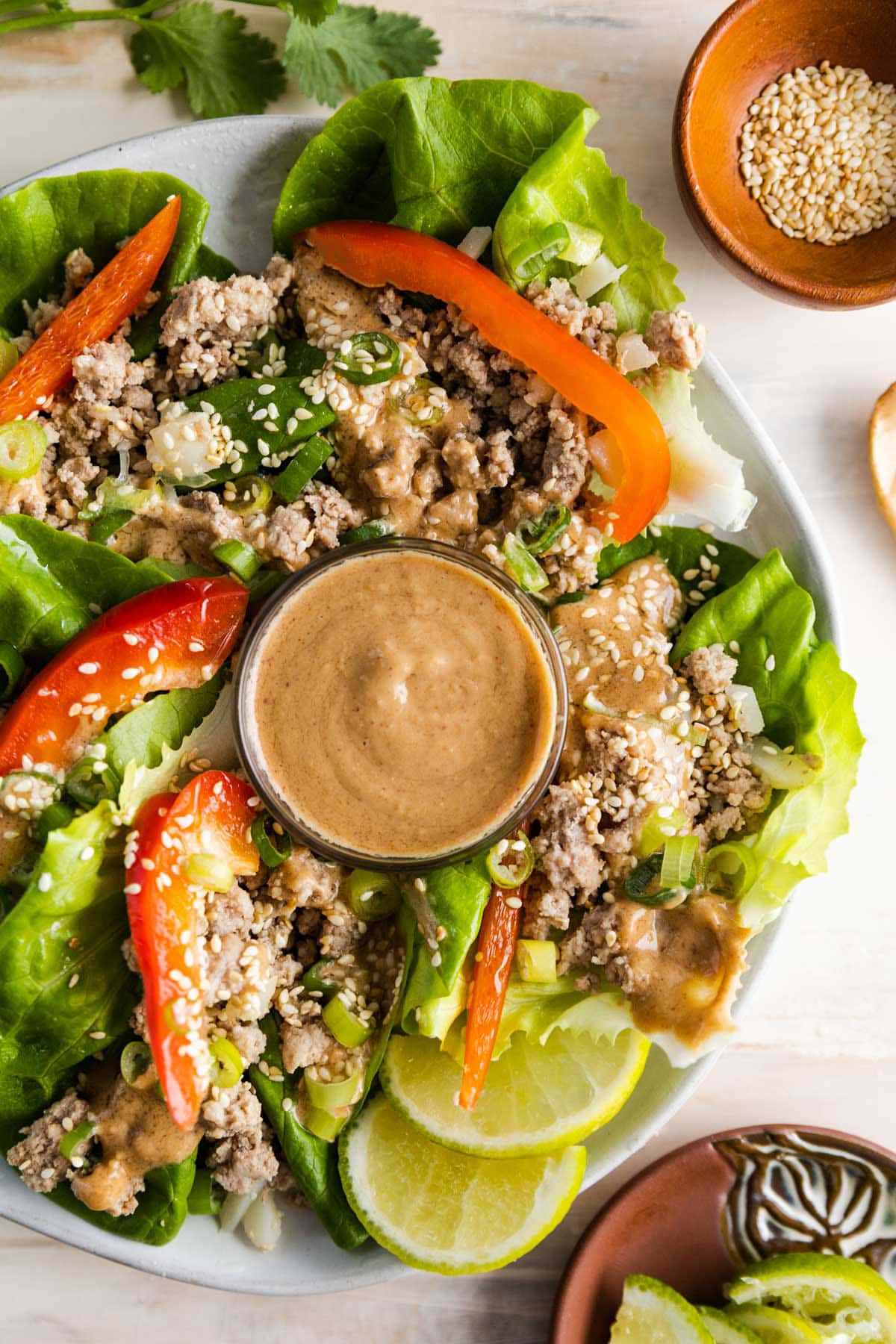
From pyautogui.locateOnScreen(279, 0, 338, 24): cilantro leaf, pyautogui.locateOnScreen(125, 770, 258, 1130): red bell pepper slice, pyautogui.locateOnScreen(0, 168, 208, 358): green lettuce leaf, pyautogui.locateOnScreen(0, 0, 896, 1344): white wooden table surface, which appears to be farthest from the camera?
pyautogui.locateOnScreen(0, 0, 896, 1344): white wooden table surface

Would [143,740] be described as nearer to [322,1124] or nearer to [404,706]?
[404,706]

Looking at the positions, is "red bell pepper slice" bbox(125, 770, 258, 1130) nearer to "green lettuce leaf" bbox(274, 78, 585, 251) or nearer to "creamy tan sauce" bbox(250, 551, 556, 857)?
"creamy tan sauce" bbox(250, 551, 556, 857)

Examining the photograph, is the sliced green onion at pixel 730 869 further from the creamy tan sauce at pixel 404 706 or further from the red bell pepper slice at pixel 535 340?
the red bell pepper slice at pixel 535 340

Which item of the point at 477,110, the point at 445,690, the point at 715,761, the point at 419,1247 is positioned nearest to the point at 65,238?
the point at 477,110

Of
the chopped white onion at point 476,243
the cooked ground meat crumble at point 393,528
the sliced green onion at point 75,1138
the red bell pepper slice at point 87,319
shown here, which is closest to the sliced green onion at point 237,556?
the cooked ground meat crumble at point 393,528

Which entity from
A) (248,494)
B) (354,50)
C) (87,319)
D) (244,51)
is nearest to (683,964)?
(248,494)

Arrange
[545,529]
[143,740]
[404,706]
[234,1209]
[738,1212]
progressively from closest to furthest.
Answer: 1. [404,706]
2. [143,740]
3. [545,529]
4. [234,1209]
5. [738,1212]

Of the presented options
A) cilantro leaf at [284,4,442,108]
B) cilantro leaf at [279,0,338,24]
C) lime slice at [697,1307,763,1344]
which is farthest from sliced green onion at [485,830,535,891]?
cilantro leaf at [279,0,338,24]
